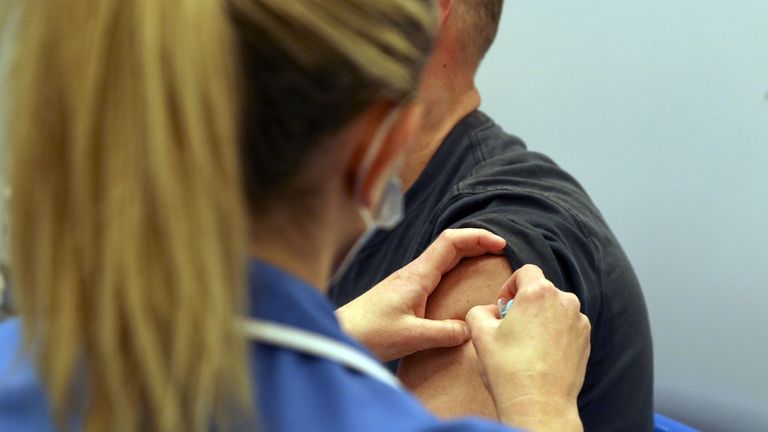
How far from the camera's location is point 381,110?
652 millimetres

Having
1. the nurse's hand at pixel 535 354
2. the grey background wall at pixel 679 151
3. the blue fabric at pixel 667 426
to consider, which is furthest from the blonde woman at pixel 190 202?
the grey background wall at pixel 679 151

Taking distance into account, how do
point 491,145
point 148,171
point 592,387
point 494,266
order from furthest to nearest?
point 491,145, point 592,387, point 494,266, point 148,171

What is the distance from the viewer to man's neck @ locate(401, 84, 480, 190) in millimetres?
1546

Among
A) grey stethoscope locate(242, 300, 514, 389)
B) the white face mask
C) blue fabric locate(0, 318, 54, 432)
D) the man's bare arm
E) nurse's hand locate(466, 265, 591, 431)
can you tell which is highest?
the white face mask

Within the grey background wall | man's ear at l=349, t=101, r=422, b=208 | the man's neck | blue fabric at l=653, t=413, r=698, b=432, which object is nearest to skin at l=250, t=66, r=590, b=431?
man's ear at l=349, t=101, r=422, b=208

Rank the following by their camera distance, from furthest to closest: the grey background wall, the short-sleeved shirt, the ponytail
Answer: the grey background wall
the short-sleeved shirt
the ponytail

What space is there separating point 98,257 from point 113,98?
98 millimetres

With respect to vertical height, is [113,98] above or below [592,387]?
above

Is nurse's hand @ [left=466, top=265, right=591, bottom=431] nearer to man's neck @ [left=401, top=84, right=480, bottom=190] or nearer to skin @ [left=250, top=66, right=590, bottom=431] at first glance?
skin @ [left=250, top=66, right=590, bottom=431]

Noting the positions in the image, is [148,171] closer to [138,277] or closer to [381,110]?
[138,277]

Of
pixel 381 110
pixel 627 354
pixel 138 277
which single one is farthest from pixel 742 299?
pixel 138 277

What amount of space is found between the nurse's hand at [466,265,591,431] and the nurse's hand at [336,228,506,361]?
0.12 m

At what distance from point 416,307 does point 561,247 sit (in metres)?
0.21

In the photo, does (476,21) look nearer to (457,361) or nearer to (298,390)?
(457,361)
